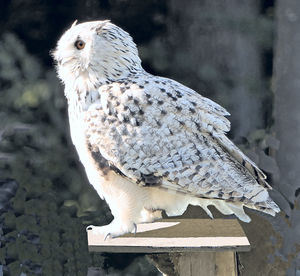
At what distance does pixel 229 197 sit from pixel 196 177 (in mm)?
125

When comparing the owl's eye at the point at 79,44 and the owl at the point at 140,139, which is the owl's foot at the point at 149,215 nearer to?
the owl at the point at 140,139

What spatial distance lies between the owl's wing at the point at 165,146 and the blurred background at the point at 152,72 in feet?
3.30

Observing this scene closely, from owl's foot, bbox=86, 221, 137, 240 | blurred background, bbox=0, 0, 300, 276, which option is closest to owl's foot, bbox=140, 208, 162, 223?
owl's foot, bbox=86, 221, 137, 240

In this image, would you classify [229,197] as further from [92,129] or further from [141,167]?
[92,129]

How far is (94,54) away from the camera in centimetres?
254

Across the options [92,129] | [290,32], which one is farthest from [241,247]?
[290,32]

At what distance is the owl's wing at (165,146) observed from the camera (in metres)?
2.44

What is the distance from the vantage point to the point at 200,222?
268 centimetres

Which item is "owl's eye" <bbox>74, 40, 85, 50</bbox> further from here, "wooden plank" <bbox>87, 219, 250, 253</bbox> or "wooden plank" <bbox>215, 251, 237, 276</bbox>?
"wooden plank" <bbox>215, 251, 237, 276</bbox>

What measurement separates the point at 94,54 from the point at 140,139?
0.33 m

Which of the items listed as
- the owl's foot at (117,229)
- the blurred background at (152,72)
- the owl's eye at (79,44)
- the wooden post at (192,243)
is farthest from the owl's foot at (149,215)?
the blurred background at (152,72)

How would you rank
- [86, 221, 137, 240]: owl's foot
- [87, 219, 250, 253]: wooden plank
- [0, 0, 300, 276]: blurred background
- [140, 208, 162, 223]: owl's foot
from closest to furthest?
[87, 219, 250, 253]: wooden plank → [86, 221, 137, 240]: owl's foot → [140, 208, 162, 223]: owl's foot → [0, 0, 300, 276]: blurred background

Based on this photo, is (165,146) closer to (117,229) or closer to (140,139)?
(140,139)

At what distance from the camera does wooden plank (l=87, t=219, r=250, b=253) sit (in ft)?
7.75
